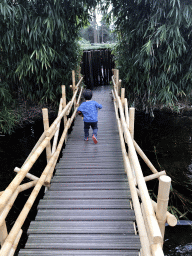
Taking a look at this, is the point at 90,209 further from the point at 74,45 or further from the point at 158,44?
the point at 74,45

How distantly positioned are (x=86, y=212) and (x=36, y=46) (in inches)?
157

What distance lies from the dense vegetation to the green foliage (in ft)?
3.70

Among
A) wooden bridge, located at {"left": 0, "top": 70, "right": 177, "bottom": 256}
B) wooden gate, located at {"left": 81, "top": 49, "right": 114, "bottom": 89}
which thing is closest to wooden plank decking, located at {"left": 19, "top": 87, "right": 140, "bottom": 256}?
wooden bridge, located at {"left": 0, "top": 70, "right": 177, "bottom": 256}

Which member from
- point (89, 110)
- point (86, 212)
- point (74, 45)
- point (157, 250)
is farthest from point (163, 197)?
point (74, 45)

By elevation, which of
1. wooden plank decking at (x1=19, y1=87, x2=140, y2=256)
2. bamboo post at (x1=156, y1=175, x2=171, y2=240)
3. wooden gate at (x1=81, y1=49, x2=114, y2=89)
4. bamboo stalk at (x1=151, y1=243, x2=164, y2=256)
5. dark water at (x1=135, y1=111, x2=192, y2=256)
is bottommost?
dark water at (x1=135, y1=111, x2=192, y2=256)

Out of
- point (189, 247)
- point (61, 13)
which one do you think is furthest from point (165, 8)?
point (189, 247)

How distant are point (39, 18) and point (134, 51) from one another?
8.63 ft

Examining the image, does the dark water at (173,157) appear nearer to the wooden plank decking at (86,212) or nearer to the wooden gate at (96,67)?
the wooden plank decking at (86,212)

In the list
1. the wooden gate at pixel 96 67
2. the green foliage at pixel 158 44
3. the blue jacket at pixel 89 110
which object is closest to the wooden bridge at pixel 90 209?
the blue jacket at pixel 89 110

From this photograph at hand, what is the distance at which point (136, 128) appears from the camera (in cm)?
672

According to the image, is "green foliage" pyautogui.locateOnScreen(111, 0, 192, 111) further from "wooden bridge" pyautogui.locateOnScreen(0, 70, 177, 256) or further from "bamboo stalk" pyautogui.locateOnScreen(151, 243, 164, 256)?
"bamboo stalk" pyautogui.locateOnScreen(151, 243, 164, 256)

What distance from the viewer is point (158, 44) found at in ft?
16.4

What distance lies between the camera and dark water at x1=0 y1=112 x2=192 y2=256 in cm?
315

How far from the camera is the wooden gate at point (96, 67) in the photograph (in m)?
9.08
